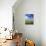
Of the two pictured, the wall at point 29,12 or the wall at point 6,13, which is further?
the wall at point 29,12

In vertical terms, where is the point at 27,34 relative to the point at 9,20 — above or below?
below

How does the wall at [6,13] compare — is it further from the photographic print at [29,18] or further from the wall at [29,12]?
the photographic print at [29,18]

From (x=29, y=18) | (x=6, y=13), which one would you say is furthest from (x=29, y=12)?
(x=6, y=13)

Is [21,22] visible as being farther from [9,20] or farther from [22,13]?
[9,20]

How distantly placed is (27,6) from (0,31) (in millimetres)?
2179

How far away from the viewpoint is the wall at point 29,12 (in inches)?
219

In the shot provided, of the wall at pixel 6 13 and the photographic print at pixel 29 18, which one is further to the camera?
the photographic print at pixel 29 18

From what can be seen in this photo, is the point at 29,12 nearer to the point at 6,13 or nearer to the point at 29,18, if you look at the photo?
the point at 29,18

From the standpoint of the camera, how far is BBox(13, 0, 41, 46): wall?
18.3 feet

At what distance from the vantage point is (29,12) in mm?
5562

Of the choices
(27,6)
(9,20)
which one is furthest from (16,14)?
(9,20)

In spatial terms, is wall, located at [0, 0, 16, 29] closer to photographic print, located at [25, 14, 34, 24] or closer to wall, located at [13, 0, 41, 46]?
wall, located at [13, 0, 41, 46]

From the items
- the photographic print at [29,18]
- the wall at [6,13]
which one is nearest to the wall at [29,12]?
the photographic print at [29,18]

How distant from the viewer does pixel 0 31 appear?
4.09m
